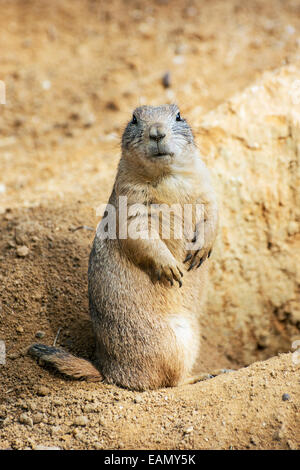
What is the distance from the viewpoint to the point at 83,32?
30.9 ft

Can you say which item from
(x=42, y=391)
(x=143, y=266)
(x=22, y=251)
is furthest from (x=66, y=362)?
(x=22, y=251)

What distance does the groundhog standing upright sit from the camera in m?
4.30

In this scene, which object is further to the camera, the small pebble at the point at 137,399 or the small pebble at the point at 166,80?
the small pebble at the point at 166,80

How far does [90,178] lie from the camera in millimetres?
6703

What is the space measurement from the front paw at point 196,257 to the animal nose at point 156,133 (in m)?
1.09

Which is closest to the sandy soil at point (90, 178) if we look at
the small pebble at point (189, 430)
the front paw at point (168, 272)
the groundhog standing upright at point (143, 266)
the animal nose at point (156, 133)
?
the small pebble at point (189, 430)

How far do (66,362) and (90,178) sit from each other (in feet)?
9.59

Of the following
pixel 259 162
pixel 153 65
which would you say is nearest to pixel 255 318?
pixel 259 162

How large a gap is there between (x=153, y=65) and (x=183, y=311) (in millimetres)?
4966

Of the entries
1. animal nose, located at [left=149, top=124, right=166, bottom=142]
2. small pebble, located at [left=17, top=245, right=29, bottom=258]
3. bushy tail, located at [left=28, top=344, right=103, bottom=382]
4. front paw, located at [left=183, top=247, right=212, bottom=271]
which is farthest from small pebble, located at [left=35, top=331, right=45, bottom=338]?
animal nose, located at [left=149, top=124, right=166, bottom=142]

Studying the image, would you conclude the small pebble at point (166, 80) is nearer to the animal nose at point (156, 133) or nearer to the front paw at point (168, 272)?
the animal nose at point (156, 133)

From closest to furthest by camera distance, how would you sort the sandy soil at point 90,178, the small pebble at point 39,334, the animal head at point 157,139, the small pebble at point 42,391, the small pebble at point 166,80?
the sandy soil at point 90,178 < the animal head at point 157,139 < the small pebble at point 42,391 < the small pebble at point 39,334 < the small pebble at point 166,80

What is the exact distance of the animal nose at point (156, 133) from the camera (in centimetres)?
401

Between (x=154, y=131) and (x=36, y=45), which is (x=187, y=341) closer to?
(x=154, y=131)
